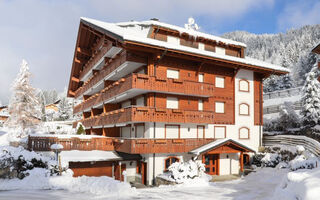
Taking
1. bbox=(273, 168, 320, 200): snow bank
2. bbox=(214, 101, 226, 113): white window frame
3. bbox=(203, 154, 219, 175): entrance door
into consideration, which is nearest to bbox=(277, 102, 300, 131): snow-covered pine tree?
bbox=(214, 101, 226, 113): white window frame

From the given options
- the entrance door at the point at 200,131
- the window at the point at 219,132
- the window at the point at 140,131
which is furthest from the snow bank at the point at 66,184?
the window at the point at 219,132

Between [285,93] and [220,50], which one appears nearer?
[220,50]

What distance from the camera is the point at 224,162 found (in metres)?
27.2

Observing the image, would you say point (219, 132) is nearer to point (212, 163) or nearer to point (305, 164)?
point (212, 163)

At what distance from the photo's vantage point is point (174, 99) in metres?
25.8

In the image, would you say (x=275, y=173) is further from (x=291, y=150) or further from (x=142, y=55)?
(x=142, y=55)

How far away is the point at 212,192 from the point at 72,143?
1331 centimetres

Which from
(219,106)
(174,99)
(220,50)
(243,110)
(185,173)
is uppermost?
(220,50)

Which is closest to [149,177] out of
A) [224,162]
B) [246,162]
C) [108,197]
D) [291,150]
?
[224,162]

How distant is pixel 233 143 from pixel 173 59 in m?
9.95

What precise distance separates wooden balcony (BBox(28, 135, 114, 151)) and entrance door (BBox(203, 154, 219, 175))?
9.39 meters

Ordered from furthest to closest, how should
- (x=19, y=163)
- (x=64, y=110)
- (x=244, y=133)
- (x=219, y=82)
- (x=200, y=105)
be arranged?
1. (x=64, y=110)
2. (x=244, y=133)
3. (x=219, y=82)
4. (x=200, y=105)
5. (x=19, y=163)

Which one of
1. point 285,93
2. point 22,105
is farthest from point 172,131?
point 285,93

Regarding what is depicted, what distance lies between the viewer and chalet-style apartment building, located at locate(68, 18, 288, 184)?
23.6 m
